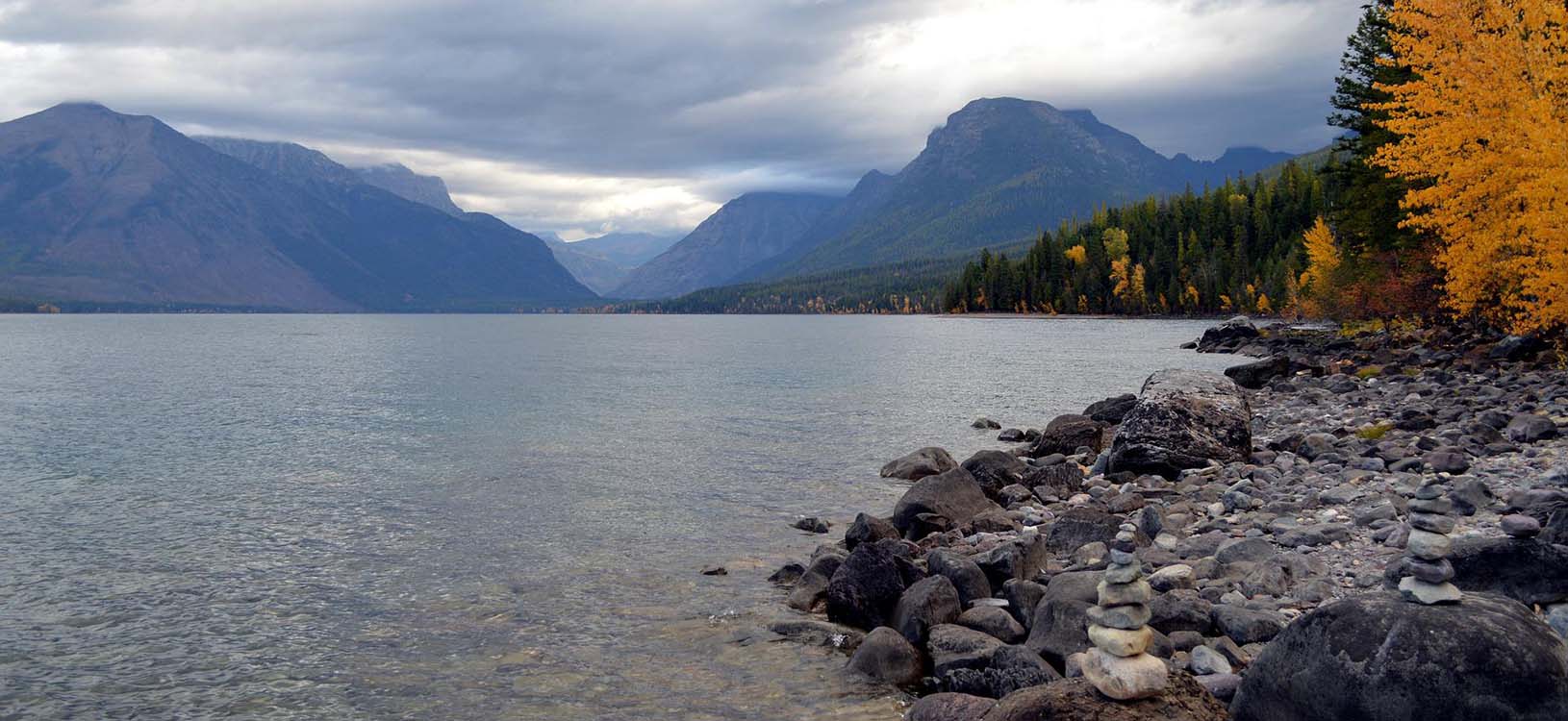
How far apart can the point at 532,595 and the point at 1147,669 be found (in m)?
11.3

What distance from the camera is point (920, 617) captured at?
43.3ft

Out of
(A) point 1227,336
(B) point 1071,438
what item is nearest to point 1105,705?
(B) point 1071,438

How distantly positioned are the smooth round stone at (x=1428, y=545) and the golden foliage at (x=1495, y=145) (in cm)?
2745

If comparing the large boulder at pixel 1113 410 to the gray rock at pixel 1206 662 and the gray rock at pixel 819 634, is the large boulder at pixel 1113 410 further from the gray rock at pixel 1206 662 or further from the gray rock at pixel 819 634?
the gray rock at pixel 1206 662

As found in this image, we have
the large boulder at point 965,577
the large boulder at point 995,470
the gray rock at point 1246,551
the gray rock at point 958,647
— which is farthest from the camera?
the large boulder at point 995,470

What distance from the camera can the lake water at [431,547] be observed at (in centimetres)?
1223

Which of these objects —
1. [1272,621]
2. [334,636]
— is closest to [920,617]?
[1272,621]

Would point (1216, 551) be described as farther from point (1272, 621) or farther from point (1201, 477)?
point (1201, 477)

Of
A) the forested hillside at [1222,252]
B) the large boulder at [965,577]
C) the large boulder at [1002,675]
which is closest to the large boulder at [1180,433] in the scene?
the large boulder at [965,577]

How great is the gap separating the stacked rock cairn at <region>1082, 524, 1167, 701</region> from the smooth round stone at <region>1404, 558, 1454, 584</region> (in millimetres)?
2258

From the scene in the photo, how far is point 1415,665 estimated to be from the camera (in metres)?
7.61

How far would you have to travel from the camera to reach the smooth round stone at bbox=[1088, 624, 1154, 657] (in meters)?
7.85

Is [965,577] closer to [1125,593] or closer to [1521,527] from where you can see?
[1125,593]

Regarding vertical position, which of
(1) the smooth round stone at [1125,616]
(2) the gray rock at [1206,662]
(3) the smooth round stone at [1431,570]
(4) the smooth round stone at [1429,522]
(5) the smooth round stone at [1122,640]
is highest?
(4) the smooth round stone at [1429,522]
